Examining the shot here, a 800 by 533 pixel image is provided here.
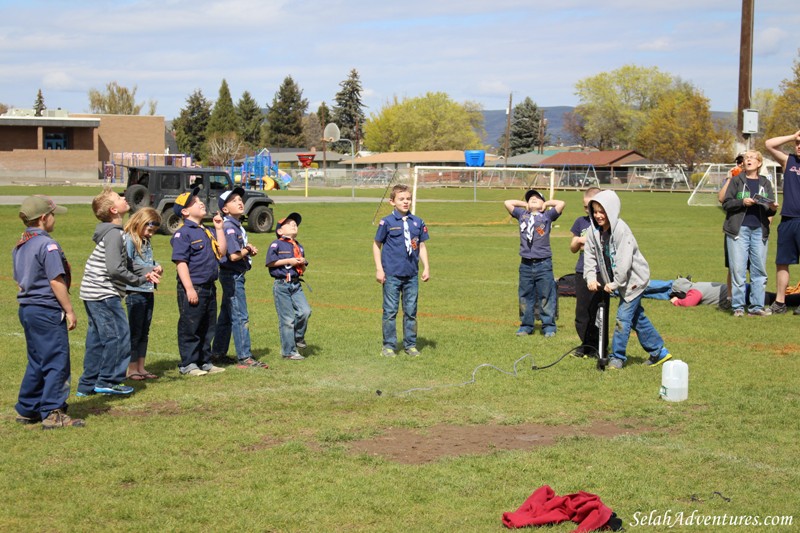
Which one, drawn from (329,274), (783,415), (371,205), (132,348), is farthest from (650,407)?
(371,205)

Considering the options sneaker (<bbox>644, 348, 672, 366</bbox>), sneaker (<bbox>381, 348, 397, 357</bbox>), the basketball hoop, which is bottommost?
sneaker (<bbox>381, 348, 397, 357</bbox>)

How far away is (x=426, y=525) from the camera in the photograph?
16.8 feet

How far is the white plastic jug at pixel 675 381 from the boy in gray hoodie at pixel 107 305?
454cm

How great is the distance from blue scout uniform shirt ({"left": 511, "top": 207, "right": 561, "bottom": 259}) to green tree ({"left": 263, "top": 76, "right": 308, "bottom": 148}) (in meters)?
123

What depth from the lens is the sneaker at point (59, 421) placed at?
7.05 metres

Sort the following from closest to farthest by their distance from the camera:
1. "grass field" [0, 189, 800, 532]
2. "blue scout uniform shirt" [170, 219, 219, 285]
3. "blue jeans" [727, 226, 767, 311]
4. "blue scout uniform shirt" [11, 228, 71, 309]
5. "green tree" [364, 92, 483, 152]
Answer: "grass field" [0, 189, 800, 532] < "blue scout uniform shirt" [11, 228, 71, 309] < "blue scout uniform shirt" [170, 219, 219, 285] < "blue jeans" [727, 226, 767, 311] < "green tree" [364, 92, 483, 152]

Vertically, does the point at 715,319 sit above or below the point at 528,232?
below

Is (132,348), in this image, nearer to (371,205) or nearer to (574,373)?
(574,373)

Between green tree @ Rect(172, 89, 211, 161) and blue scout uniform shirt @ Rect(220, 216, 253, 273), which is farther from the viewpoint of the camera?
green tree @ Rect(172, 89, 211, 161)

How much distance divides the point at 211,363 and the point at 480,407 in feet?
9.86

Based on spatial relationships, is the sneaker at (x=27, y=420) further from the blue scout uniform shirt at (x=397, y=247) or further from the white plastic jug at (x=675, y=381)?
the white plastic jug at (x=675, y=381)

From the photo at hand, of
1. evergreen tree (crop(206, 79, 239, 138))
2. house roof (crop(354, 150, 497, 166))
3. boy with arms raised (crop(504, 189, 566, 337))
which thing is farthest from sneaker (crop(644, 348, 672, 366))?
evergreen tree (crop(206, 79, 239, 138))

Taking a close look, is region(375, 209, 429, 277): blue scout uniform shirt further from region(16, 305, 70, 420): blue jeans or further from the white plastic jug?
region(16, 305, 70, 420): blue jeans

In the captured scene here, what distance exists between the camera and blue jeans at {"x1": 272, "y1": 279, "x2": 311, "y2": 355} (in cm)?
976
